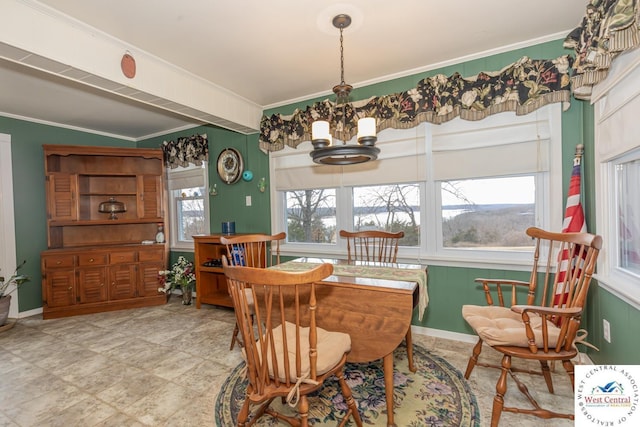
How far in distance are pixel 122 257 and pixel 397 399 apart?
3.54m

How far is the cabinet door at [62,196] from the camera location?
11.5ft

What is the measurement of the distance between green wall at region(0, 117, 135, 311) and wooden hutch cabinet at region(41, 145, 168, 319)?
0.16m

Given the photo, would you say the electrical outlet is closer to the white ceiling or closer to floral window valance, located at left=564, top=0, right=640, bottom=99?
floral window valance, located at left=564, top=0, right=640, bottom=99

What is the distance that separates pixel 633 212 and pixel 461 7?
1.63 metres

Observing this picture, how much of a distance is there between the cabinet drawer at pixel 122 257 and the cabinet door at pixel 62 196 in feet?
2.29

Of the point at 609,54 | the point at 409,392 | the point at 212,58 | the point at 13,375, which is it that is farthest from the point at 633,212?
the point at 13,375

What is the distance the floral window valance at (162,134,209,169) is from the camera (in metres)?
3.92

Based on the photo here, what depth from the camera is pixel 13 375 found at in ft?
7.07

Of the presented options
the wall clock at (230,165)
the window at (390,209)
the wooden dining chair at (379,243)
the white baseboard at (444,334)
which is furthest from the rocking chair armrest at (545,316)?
the wall clock at (230,165)

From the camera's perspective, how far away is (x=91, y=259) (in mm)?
3506

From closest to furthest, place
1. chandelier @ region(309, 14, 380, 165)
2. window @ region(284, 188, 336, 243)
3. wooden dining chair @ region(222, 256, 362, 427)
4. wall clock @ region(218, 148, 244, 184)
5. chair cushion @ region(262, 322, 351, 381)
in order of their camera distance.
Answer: wooden dining chair @ region(222, 256, 362, 427)
chair cushion @ region(262, 322, 351, 381)
chandelier @ region(309, 14, 380, 165)
window @ region(284, 188, 336, 243)
wall clock @ region(218, 148, 244, 184)

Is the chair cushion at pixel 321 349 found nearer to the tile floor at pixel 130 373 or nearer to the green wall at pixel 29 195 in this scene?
the tile floor at pixel 130 373

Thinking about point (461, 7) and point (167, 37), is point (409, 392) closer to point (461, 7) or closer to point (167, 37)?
point (461, 7)

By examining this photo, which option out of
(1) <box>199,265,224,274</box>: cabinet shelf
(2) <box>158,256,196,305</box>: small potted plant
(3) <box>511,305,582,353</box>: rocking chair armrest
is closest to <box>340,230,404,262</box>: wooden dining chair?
(3) <box>511,305,582,353</box>: rocking chair armrest
